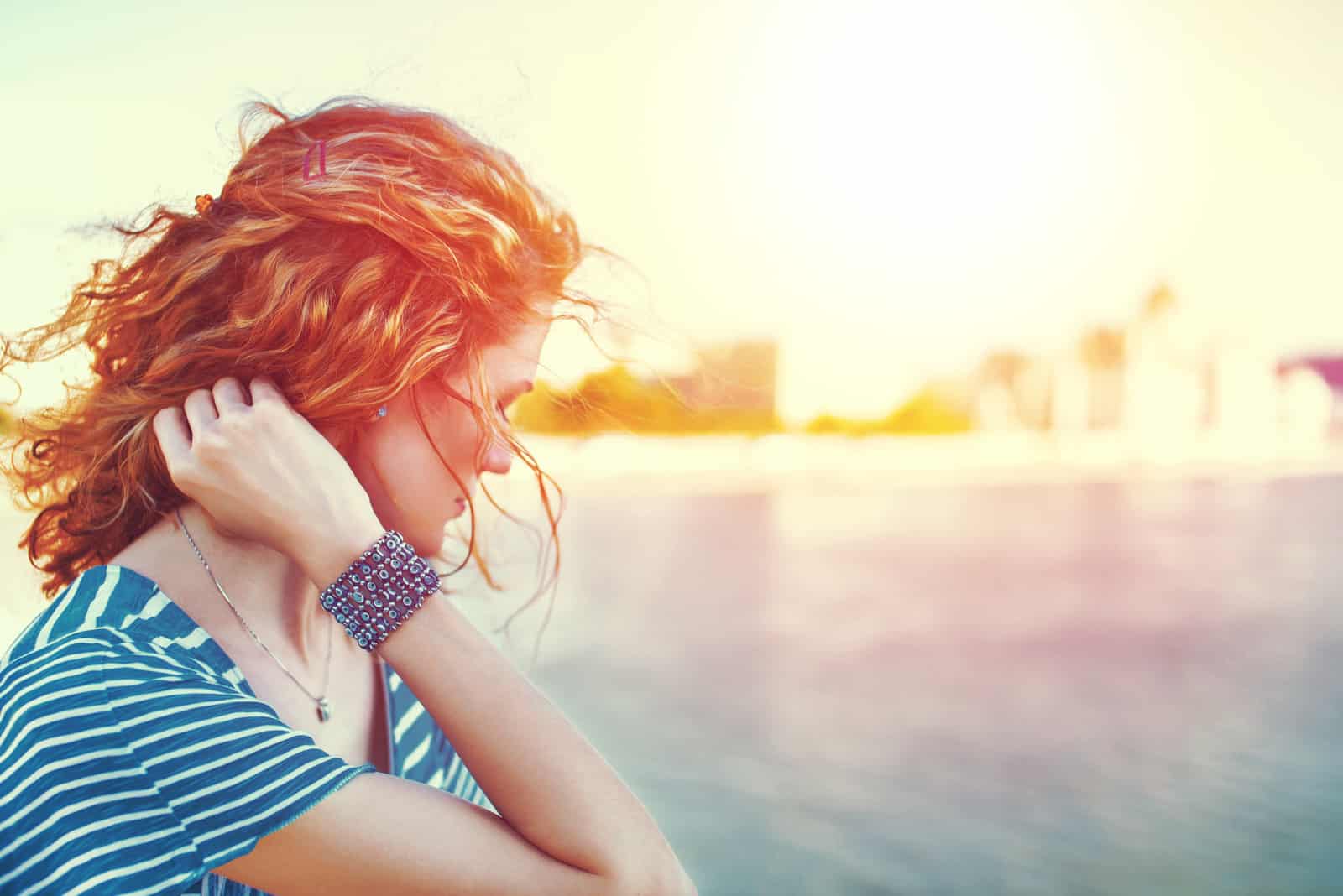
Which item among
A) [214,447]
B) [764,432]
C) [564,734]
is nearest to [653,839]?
[564,734]

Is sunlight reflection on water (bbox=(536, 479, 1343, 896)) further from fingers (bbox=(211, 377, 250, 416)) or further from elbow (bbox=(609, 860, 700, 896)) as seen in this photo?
fingers (bbox=(211, 377, 250, 416))

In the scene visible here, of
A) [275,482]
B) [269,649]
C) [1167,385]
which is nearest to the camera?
[275,482]

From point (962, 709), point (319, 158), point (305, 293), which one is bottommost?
point (962, 709)

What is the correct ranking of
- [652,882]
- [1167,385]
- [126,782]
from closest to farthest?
[126,782]
[652,882]
[1167,385]

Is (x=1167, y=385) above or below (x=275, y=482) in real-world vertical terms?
above

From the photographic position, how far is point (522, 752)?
106 cm

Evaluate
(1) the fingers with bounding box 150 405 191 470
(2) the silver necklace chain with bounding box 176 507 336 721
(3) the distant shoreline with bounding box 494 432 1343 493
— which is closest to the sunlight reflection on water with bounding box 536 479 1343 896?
(2) the silver necklace chain with bounding box 176 507 336 721

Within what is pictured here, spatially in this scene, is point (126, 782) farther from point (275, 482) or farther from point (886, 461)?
point (886, 461)

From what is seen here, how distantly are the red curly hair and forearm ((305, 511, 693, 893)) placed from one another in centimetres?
22

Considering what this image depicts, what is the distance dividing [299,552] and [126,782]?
0.28 m

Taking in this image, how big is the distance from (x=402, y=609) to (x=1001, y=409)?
3962 centimetres

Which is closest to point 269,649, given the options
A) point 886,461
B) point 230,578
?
point 230,578

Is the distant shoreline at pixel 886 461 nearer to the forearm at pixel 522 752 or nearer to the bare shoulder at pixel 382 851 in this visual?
the forearm at pixel 522 752

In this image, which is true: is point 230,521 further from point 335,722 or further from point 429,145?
point 429,145
